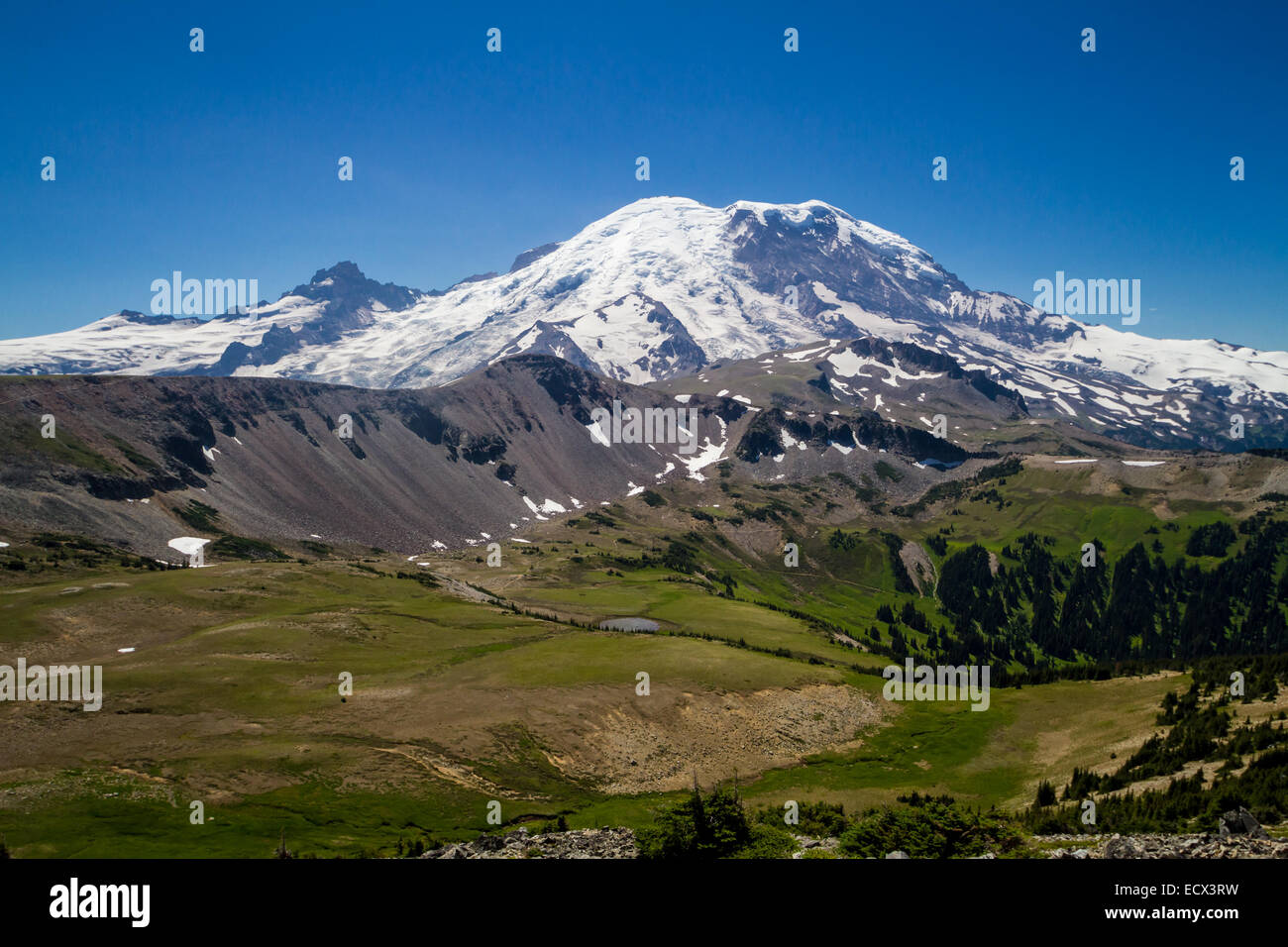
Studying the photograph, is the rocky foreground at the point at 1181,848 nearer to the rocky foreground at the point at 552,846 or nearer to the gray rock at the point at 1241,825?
the gray rock at the point at 1241,825

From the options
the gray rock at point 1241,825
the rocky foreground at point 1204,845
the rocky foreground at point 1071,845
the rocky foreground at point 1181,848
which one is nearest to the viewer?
the rocky foreground at point 1181,848

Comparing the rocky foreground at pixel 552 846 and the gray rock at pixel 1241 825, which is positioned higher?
the gray rock at pixel 1241 825

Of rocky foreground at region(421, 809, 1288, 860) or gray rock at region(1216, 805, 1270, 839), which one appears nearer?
rocky foreground at region(421, 809, 1288, 860)

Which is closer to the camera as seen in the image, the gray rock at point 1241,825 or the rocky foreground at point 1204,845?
the rocky foreground at point 1204,845

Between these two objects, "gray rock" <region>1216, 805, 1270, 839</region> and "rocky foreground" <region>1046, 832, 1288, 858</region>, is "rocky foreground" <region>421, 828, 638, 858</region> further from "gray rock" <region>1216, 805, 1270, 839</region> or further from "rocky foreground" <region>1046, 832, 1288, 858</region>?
"gray rock" <region>1216, 805, 1270, 839</region>

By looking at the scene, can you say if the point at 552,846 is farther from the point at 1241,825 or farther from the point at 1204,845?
the point at 1241,825

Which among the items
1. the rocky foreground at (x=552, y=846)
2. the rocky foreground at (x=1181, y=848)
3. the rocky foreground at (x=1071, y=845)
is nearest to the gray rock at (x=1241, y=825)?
the rocky foreground at (x=1071, y=845)

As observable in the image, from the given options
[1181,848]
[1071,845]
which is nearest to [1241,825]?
[1181,848]

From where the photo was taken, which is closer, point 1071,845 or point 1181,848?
point 1181,848

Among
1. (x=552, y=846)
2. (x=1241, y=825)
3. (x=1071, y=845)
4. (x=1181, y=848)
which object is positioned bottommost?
(x=552, y=846)

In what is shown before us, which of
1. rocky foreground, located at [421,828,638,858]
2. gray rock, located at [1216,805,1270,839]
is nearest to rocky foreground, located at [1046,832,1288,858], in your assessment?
gray rock, located at [1216,805,1270,839]
